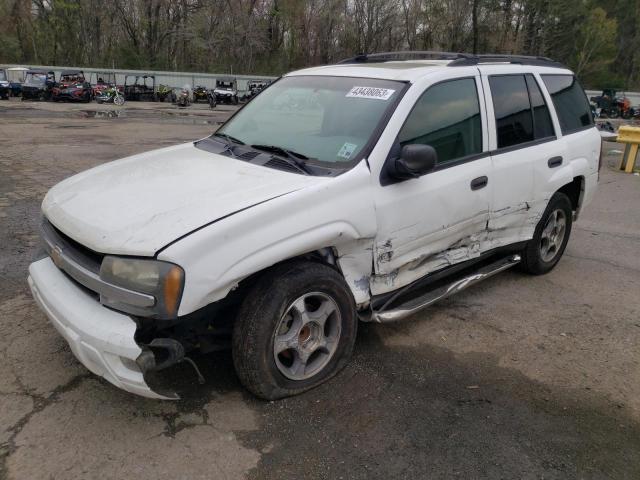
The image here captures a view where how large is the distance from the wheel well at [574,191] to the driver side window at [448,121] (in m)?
1.65

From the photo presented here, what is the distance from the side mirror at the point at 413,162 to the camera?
3.09 meters

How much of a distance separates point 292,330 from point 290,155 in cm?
109

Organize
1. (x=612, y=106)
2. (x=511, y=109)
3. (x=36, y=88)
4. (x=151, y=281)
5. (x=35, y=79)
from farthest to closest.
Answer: (x=612, y=106)
(x=35, y=79)
(x=36, y=88)
(x=511, y=109)
(x=151, y=281)

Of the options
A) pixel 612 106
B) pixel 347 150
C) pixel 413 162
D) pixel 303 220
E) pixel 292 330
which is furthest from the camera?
pixel 612 106

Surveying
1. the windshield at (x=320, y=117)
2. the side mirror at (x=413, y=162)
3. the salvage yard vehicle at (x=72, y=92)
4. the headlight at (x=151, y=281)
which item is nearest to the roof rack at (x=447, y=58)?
the windshield at (x=320, y=117)

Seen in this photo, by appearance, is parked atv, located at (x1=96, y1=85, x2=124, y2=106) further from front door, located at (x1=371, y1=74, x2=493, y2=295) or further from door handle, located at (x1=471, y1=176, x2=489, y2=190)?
door handle, located at (x1=471, y1=176, x2=489, y2=190)

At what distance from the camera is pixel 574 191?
5.12m

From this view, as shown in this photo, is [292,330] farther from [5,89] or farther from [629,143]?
[5,89]

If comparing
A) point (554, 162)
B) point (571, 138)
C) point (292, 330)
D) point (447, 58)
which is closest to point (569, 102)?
point (571, 138)

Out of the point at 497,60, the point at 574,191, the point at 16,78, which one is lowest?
the point at 574,191

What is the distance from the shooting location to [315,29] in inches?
2080

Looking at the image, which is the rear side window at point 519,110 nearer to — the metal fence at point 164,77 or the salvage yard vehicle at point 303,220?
the salvage yard vehicle at point 303,220

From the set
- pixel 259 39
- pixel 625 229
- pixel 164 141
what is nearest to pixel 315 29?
pixel 259 39

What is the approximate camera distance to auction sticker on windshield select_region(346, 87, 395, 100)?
3.42 m
